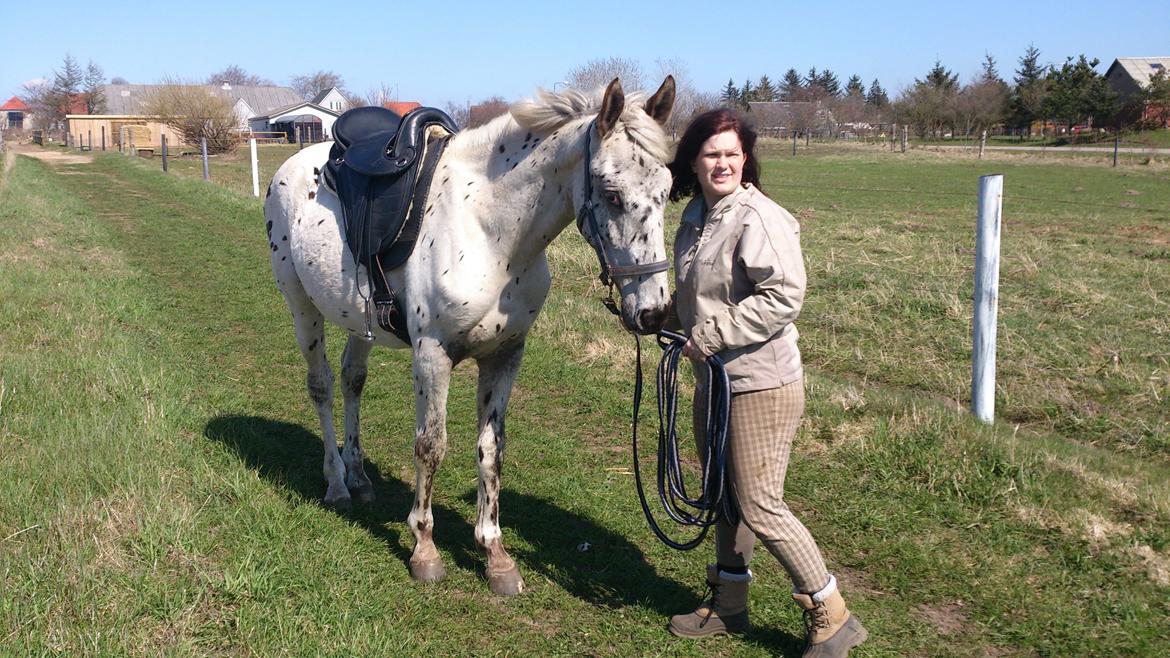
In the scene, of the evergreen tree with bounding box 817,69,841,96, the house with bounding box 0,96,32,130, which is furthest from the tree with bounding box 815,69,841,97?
the house with bounding box 0,96,32,130

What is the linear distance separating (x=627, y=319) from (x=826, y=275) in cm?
767

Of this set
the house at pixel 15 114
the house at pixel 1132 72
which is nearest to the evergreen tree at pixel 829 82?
the house at pixel 1132 72

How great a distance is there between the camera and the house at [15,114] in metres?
115

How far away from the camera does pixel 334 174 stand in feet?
14.2

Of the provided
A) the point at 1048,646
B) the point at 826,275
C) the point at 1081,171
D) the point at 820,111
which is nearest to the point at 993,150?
the point at 1081,171

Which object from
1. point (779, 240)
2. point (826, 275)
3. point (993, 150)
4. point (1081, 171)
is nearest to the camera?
point (779, 240)

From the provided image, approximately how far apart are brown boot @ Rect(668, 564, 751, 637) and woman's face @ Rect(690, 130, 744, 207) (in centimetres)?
155

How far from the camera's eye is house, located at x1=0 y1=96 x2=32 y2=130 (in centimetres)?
11474

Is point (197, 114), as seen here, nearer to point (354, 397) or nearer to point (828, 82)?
point (354, 397)

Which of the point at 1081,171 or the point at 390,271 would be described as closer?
the point at 390,271

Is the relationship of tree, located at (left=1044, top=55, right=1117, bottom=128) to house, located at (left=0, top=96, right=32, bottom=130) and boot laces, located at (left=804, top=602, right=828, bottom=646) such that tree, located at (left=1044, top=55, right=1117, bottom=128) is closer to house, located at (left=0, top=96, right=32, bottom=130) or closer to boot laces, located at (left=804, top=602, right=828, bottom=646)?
boot laces, located at (left=804, top=602, right=828, bottom=646)

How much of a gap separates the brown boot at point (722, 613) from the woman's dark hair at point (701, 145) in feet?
5.15

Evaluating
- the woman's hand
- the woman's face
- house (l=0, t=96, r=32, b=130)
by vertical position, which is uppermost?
house (l=0, t=96, r=32, b=130)

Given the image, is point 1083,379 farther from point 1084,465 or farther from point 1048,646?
point 1048,646
